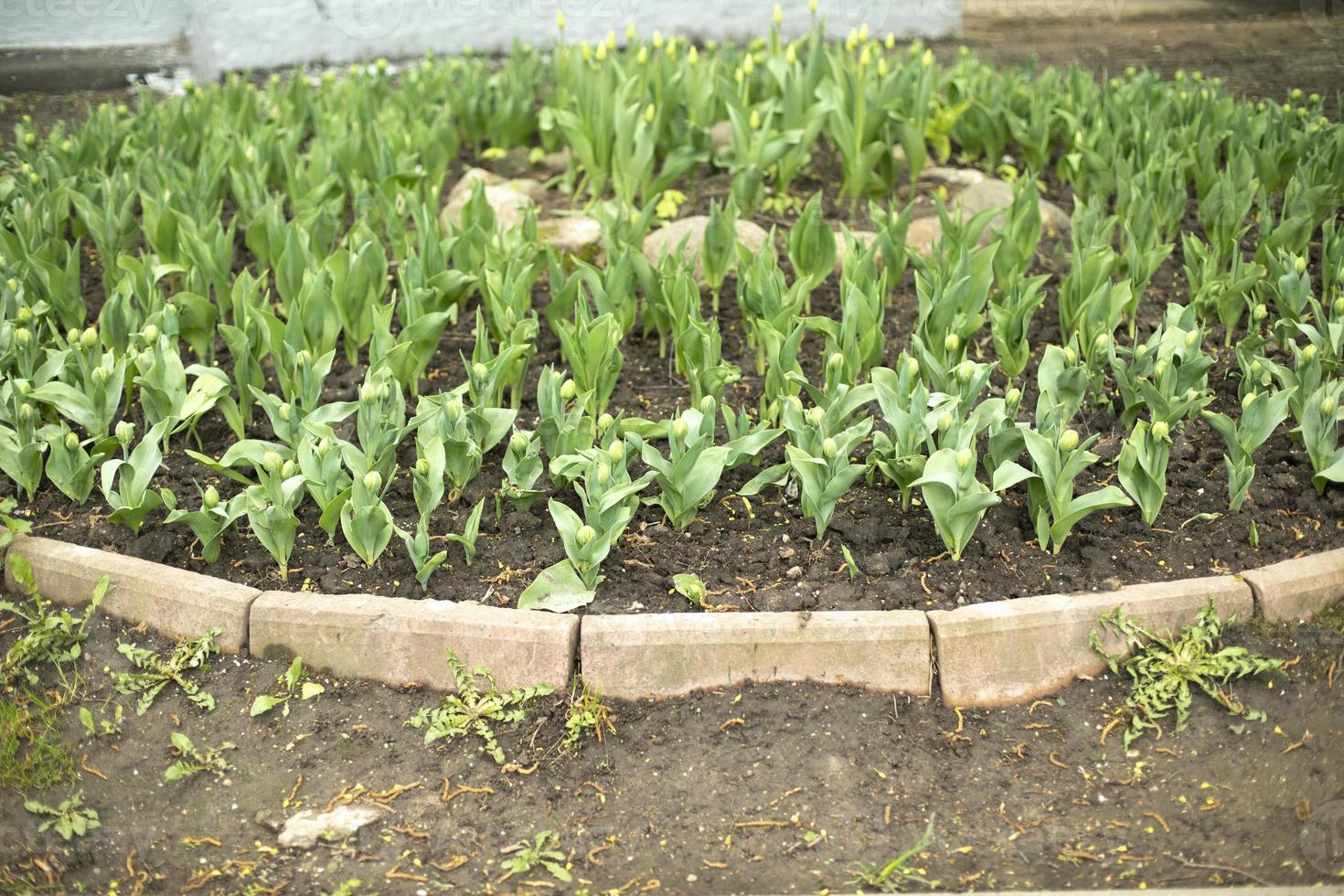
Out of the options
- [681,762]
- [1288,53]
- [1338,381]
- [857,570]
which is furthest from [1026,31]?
[681,762]

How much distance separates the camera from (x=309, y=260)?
3.93 meters

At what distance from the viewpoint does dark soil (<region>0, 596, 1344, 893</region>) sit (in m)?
2.43

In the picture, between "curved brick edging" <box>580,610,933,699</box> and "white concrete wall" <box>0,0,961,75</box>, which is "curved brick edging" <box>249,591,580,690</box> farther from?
"white concrete wall" <box>0,0,961,75</box>

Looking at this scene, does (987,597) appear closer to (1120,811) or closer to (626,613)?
(1120,811)

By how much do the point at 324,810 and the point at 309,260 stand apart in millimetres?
1885

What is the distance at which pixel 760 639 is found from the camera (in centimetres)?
278

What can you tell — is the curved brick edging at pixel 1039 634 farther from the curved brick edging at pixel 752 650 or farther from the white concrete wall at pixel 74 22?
the white concrete wall at pixel 74 22

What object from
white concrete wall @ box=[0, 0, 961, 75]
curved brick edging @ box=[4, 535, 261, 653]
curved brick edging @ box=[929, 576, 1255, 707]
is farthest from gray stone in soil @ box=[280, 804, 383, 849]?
white concrete wall @ box=[0, 0, 961, 75]
